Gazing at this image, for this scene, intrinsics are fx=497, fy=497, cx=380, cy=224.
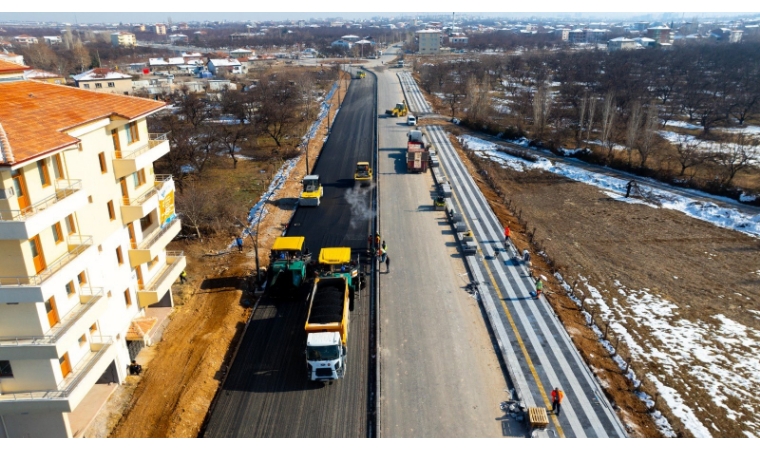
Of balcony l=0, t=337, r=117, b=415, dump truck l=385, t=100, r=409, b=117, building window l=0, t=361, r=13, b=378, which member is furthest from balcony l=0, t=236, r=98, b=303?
dump truck l=385, t=100, r=409, b=117

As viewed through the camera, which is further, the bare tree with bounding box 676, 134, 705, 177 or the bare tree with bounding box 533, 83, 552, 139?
the bare tree with bounding box 533, 83, 552, 139

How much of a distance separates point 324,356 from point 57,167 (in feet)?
31.2

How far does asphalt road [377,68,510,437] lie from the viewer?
14.8 meters

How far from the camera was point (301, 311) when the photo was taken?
20375 millimetres

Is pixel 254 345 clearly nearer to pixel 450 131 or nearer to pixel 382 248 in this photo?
pixel 382 248

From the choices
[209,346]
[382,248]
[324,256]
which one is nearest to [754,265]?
[382,248]

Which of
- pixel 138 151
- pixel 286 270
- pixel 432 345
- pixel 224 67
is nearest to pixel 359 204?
pixel 286 270

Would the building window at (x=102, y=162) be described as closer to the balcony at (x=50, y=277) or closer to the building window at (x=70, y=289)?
the balcony at (x=50, y=277)

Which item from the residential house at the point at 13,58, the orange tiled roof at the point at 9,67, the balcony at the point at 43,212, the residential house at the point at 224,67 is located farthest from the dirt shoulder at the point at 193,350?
the residential house at the point at 224,67

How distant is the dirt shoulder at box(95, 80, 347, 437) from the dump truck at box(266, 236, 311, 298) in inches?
46.6

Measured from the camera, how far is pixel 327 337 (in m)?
16.2

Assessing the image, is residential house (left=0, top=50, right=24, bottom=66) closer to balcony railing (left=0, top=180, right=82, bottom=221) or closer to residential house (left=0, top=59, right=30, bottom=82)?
residential house (left=0, top=59, right=30, bottom=82)

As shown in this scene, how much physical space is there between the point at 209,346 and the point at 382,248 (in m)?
9.46

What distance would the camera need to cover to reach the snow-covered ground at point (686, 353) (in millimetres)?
15484
